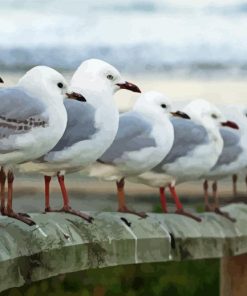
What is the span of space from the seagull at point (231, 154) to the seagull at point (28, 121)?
1.09 metres

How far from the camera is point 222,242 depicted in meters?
2.94

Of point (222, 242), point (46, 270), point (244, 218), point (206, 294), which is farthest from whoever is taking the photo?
point (206, 294)

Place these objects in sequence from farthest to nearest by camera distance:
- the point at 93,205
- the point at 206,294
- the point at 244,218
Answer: the point at 206,294 < the point at 93,205 < the point at 244,218

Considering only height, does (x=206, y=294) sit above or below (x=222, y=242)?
below

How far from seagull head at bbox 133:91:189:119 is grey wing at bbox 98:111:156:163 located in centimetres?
5

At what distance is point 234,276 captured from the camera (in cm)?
297

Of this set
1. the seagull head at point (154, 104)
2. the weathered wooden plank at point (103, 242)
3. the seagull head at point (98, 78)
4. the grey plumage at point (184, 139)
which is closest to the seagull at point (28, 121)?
the weathered wooden plank at point (103, 242)

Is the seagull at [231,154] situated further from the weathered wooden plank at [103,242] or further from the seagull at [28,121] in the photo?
the seagull at [28,121]

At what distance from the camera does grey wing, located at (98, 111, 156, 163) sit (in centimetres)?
292

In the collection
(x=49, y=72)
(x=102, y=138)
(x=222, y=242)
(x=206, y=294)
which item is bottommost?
(x=206, y=294)

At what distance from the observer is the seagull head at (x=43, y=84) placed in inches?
98.7

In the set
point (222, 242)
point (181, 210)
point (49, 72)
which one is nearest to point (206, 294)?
point (181, 210)

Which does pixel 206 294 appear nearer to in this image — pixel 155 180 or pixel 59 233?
pixel 155 180

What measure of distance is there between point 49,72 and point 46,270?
1.79ft
